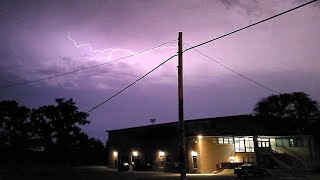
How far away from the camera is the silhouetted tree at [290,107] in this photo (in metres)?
66.8

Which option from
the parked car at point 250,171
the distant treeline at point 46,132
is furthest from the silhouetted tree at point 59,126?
the parked car at point 250,171

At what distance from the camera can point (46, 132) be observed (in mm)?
74625

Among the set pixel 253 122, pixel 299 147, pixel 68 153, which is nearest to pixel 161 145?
pixel 253 122

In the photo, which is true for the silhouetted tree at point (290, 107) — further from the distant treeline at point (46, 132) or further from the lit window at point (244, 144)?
the distant treeline at point (46, 132)

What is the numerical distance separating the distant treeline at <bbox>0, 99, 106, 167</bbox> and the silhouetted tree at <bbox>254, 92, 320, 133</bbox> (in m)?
36.4

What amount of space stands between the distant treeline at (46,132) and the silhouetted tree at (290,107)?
36.4 metres

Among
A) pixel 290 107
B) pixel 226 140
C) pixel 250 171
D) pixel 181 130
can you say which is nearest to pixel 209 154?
pixel 226 140

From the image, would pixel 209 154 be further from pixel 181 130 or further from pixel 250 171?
pixel 181 130

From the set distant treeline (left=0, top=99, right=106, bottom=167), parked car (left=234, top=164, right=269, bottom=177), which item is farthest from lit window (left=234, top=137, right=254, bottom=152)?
distant treeline (left=0, top=99, right=106, bottom=167)

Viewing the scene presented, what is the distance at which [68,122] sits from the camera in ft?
254

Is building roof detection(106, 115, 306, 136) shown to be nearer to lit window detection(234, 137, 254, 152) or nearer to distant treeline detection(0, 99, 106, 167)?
lit window detection(234, 137, 254, 152)

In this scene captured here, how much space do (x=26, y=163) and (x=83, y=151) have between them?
21942mm

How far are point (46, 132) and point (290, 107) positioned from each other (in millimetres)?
A: 47594

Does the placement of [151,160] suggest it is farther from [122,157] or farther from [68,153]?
[68,153]
